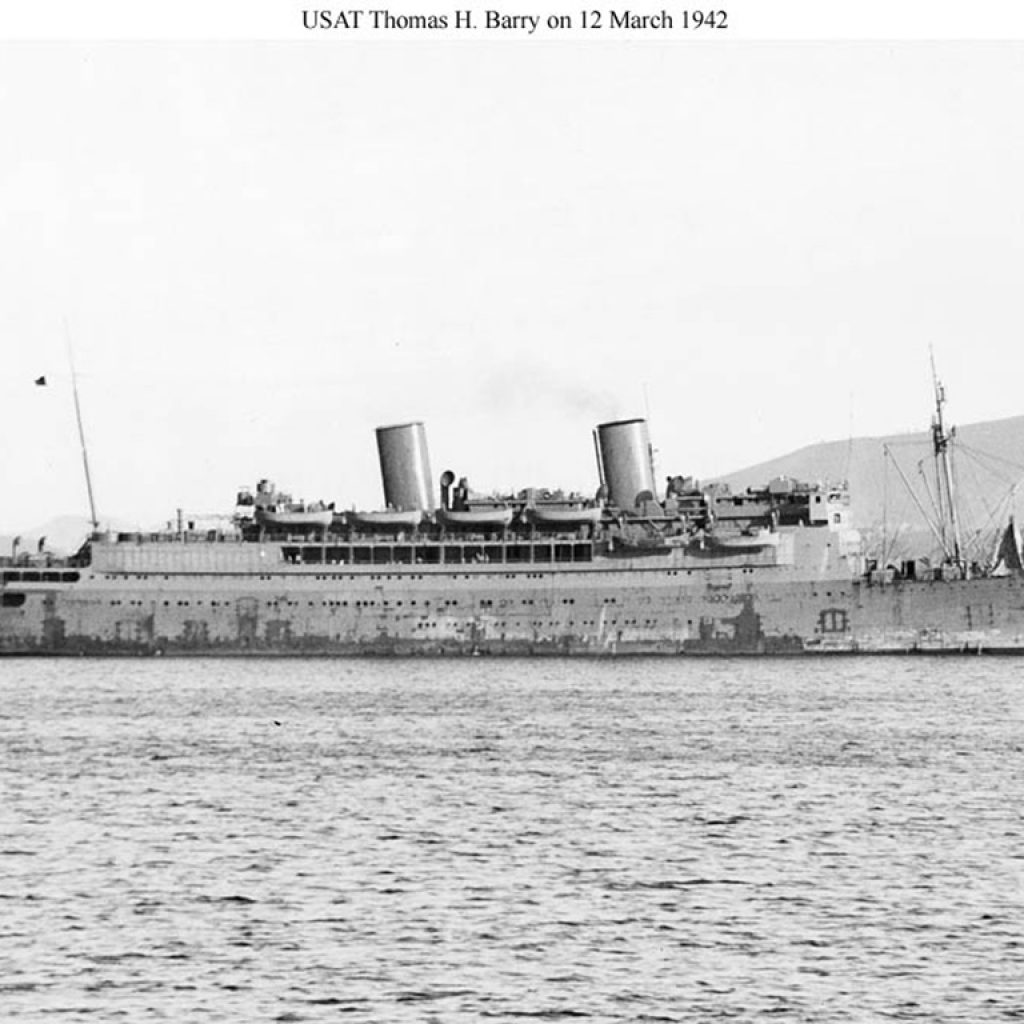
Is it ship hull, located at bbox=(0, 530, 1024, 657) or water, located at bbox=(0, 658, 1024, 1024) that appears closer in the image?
water, located at bbox=(0, 658, 1024, 1024)

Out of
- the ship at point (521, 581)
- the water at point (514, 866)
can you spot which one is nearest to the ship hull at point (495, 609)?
the ship at point (521, 581)

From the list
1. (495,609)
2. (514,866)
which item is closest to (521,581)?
(495,609)

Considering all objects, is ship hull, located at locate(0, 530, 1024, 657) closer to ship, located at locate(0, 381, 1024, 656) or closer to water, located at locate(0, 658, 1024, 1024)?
ship, located at locate(0, 381, 1024, 656)

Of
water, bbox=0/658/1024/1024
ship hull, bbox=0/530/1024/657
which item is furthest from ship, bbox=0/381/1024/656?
water, bbox=0/658/1024/1024

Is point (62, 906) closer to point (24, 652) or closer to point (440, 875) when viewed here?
point (440, 875)

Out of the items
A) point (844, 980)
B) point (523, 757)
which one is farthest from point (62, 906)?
point (523, 757)

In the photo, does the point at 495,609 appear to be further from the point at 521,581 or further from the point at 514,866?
the point at 514,866
